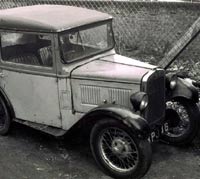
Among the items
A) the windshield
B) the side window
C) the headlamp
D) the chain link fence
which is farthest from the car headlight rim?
the chain link fence

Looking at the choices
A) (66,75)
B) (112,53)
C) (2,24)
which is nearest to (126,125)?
(66,75)

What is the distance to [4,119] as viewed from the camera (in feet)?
18.1

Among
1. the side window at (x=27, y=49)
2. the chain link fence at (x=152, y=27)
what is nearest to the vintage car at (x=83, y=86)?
the side window at (x=27, y=49)

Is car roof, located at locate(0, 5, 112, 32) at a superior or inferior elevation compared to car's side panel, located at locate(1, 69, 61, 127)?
superior

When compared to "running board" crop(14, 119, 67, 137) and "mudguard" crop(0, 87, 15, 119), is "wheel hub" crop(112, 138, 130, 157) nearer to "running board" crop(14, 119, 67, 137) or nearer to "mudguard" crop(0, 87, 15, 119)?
"running board" crop(14, 119, 67, 137)

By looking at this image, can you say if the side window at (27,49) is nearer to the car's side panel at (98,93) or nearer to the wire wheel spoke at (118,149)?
the car's side panel at (98,93)

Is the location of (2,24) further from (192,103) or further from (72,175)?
(192,103)

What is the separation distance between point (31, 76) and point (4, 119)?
2.95ft

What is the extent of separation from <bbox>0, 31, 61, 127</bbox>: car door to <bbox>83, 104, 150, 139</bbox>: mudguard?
76 cm

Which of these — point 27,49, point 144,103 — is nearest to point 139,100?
point 144,103

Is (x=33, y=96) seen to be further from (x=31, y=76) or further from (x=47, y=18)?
(x=47, y=18)

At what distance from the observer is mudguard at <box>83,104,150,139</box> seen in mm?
4094

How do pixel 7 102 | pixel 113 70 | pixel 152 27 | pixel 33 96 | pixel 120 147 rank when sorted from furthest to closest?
pixel 152 27 < pixel 7 102 < pixel 33 96 < pixel 113 70 < pixel 120 147

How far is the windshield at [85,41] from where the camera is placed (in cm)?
474
